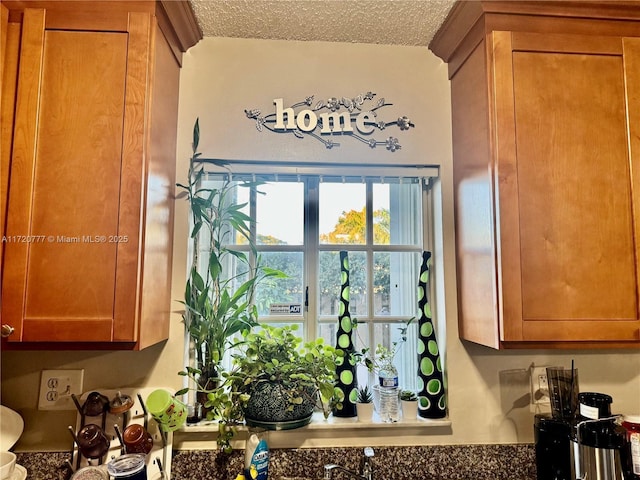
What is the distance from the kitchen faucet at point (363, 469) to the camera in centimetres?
116

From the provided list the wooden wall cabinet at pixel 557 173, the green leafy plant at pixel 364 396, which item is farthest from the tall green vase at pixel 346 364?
the wooden wall cabinet at pixel 557 173

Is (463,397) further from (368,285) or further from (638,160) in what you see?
(638,160)

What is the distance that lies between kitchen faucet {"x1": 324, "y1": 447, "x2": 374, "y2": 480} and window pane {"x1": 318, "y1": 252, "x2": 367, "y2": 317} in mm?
511

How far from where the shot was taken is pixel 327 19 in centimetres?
135

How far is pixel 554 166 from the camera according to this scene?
114 cm

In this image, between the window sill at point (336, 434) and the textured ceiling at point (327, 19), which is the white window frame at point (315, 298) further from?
the textured ceiling at point (327, 19)

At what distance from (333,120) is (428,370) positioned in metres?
1.05

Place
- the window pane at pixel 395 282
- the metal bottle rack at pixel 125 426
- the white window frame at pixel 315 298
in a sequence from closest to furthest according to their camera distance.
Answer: the metal bottle rack at pixel 125 426
the white window frame at pixel 315 298
the window pane at pixel 395 282

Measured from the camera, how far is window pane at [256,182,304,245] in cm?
152

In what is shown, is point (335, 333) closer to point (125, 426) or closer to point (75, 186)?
point (125, 426)

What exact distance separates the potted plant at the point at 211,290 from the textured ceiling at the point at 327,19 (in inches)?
16.1

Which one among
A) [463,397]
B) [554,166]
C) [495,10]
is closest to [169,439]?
[463,397]

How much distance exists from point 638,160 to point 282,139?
1.22 metres

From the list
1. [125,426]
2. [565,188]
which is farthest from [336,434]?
[565,188]
